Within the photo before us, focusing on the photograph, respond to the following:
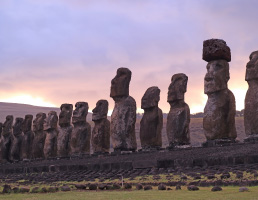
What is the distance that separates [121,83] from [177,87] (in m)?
3.26

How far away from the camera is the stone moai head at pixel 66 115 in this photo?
23469 millimetres

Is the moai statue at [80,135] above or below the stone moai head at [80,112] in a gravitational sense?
below

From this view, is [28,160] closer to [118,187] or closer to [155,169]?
[155,169]

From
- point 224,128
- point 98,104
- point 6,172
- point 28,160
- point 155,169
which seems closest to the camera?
point 155,169

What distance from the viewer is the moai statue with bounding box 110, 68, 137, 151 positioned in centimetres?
1845

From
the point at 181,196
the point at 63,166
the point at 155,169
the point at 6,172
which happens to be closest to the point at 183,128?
the point at 155,169

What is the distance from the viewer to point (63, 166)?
18344 mm

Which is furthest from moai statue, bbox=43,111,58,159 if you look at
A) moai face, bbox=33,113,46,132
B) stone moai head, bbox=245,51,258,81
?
stone moai head, bbox=245,51,258,81

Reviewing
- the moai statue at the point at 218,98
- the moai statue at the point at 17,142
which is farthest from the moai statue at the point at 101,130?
the moai statue at the point at 17,142

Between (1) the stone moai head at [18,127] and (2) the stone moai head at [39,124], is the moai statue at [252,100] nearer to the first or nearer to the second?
(2) the stone moai head at [39,124]

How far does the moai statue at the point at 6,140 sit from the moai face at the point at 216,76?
17.0m

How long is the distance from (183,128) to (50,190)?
8.03 meters

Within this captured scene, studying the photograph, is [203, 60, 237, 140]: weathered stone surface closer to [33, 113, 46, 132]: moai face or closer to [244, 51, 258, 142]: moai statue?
[244, 51, 258, 142]: moai statue

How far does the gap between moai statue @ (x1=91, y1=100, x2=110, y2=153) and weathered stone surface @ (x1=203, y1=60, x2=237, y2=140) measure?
6.69 meters
